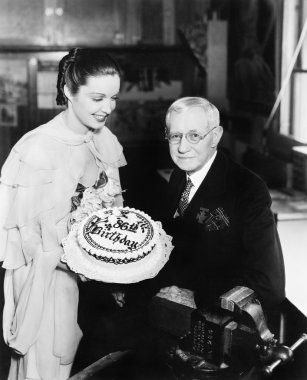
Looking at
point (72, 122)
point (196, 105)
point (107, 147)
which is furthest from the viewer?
point (107, 147)

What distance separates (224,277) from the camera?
1.75 meters

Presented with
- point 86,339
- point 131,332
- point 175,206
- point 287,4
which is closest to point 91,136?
point 175,206

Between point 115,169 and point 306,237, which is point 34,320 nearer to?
point 115,169

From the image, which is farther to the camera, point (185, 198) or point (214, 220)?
point (185, 198)

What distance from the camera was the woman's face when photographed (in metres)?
1.65

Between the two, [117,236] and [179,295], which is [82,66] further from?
[179,295]

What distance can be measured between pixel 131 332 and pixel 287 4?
2382mm

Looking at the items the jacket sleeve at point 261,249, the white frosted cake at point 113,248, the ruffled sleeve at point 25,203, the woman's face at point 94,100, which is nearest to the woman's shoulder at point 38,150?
the ruffled sleeve at point 25,203

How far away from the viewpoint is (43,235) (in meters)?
1.72

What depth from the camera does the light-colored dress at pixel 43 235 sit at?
1693mm

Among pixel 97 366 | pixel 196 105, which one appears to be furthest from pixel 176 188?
pixel 97 366

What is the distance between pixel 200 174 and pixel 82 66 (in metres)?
0.54

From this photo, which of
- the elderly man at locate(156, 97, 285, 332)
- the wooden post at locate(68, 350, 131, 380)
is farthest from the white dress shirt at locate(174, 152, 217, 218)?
the wooden post at locate(68, 350, 131, 380)

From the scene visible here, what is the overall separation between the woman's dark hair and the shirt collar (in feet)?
1.43
